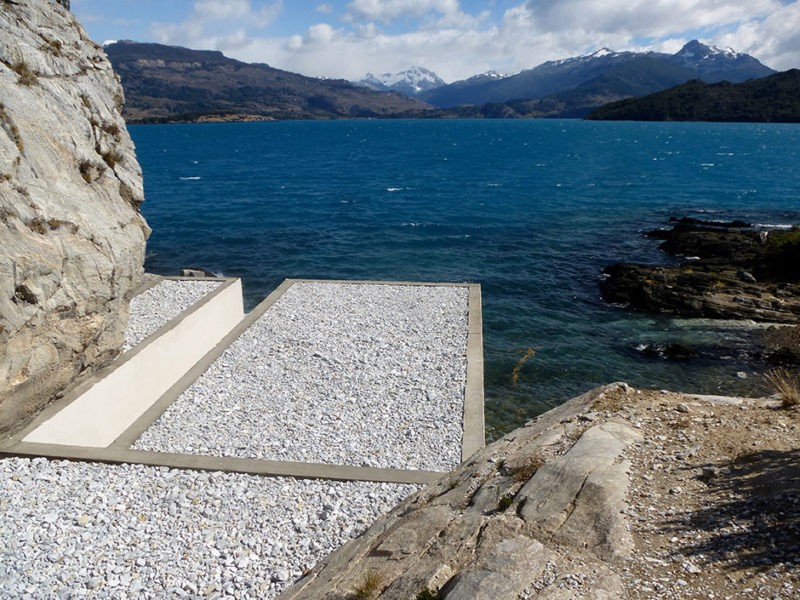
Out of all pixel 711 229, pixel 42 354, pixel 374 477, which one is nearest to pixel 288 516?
pixel 374 477

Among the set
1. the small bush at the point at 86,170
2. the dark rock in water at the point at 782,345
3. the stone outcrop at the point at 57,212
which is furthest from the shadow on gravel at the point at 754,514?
the dark rock in water at the point at 782,345

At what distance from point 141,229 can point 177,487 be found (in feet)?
23.7

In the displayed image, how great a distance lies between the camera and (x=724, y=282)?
26.8 m

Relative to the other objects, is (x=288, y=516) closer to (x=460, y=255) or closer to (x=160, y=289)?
(x=160, y=289)

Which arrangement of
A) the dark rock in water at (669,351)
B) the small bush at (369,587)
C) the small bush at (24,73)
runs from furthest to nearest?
1. the dark rock in water at (669,351)
2. the small bush at (24,73)
3. the small bush at (369,587)

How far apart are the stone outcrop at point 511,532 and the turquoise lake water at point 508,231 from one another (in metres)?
8.09

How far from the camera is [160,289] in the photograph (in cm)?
2011

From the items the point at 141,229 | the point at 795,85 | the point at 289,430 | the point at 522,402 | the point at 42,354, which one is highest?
the point at 795,85

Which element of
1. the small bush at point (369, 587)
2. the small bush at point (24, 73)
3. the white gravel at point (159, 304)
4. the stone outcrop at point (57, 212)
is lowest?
the white gravel at point (159, 304)

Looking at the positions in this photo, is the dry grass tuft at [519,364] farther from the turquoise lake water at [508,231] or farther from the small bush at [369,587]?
the small bush at [369,587]

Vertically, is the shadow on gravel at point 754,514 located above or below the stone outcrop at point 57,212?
below

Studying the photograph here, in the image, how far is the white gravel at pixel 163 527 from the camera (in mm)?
7910

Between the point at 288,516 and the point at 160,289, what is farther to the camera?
the point at 160,289

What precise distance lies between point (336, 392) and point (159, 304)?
7836 mm
